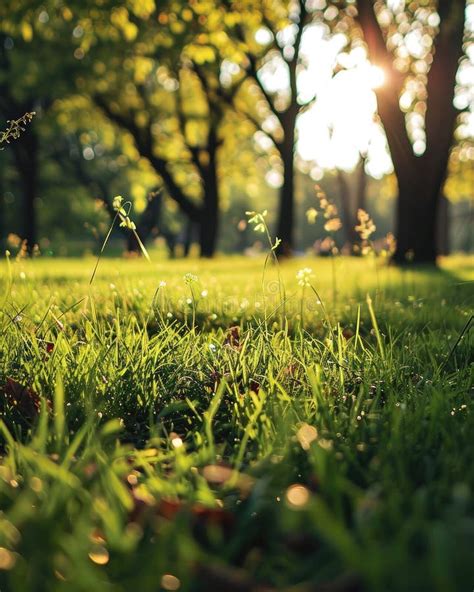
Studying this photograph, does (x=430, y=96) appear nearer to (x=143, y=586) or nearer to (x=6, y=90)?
(x=143, y=586)

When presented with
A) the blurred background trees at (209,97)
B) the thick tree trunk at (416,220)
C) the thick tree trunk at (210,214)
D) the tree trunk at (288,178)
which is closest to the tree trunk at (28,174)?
the blurred background trees at (209,97)

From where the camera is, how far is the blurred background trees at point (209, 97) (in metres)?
10.3

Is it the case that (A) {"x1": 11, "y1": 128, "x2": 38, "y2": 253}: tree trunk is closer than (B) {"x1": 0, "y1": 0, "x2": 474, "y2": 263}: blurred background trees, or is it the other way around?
(B) {"x1": 0, "y1": 0, "x2": 474, "y2": 263}: blurred background trees

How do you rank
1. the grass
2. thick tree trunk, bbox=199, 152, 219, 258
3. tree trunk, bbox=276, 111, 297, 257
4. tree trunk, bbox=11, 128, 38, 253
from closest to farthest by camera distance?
the grass, tree trunk, bbox=276, 111, 297, 257, thick tree trunk, bbox=199, 152, 219, 258, tree trunk, bbox=11, 128, 38, 253

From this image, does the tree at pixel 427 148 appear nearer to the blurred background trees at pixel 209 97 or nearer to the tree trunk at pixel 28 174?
the blurred background trees at pixel 209 97

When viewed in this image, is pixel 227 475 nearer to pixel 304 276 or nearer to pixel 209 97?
pixel 304 276

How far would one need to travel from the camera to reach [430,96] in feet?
37.8

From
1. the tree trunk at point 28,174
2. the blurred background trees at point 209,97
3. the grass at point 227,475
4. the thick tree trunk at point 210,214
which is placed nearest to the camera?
the grass at point 227,475

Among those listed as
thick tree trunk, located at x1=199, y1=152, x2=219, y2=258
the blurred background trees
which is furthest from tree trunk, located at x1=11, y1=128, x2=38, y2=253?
thick tree trunk, located at x1=199, y1=152, x2=219, y2=258

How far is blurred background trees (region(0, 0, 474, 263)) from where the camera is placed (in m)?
10.3

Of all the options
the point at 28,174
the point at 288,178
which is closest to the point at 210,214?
the point at 288,178

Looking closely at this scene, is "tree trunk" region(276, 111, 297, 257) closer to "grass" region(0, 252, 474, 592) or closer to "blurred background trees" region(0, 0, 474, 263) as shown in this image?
"blurred background trees" region(0, 0, 474, 263)

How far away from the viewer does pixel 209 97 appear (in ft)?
60.5

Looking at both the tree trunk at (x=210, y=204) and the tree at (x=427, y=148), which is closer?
the tree at (x=427, y=148)
